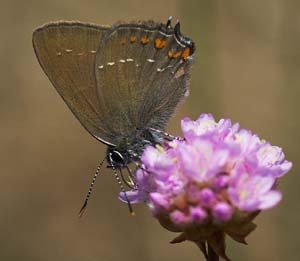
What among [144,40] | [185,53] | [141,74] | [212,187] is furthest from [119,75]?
[212,187]

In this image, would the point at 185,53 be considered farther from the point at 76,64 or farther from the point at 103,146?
the point at 103,146

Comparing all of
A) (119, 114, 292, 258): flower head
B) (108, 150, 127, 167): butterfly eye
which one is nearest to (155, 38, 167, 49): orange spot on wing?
(108, 150, 127, 167): butterfly eye

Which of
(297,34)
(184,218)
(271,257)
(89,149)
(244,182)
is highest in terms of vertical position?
(297,34)

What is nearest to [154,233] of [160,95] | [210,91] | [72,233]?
[72,233]

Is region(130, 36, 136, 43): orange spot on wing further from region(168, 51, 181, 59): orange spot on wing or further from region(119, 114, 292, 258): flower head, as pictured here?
region(119, 114, 292, 258): flower head

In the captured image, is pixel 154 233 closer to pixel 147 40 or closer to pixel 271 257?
pixel 271 257

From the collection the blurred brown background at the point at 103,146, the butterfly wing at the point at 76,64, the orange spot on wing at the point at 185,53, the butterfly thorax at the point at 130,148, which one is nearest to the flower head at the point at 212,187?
the butterfly thorax at the point at 130,148
